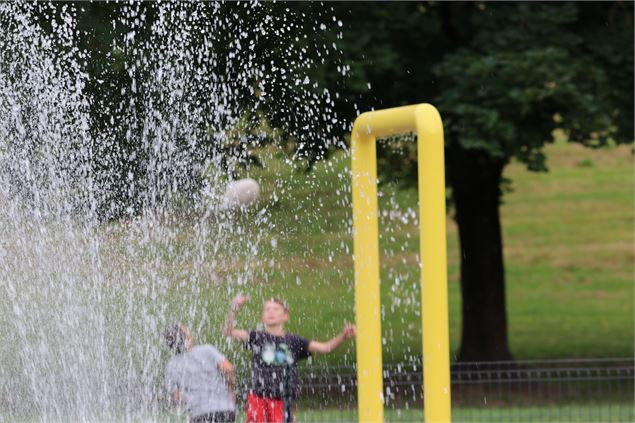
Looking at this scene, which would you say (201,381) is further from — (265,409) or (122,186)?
(122,186)

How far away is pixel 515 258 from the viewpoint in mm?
27953

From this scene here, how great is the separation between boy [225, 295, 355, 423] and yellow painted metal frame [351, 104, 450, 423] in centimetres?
127

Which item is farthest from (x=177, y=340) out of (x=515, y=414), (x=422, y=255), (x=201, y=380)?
(x=515, y=414)

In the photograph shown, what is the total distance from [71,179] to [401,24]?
6.21 m

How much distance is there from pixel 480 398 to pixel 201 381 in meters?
4.92

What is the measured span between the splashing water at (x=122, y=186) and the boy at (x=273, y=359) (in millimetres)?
701

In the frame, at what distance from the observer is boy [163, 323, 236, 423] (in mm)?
6898

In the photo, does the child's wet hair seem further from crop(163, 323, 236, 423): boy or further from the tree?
the tree

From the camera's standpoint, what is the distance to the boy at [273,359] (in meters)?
6.70

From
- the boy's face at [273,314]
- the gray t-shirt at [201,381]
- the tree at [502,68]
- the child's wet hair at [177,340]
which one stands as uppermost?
the tree at [502,68]

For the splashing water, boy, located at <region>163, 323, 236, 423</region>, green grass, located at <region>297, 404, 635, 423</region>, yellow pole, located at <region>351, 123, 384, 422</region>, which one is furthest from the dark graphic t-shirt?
green grass, located at <region>297, 404, 635, 423</region>

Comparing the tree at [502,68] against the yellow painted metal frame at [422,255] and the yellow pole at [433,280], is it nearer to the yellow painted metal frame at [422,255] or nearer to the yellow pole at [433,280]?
the yellow painted metal frame at [422,255]

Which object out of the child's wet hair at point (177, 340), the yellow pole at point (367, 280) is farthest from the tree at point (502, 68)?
the yellow pole at point (367, 280)

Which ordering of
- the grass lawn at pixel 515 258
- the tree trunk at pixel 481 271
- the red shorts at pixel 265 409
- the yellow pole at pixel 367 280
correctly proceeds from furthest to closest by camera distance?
1. the tree trunk at pixel 481 271
2. the grass lawn at pixel 515 258
3. the red shorts at pixel 265 409
4. the yellow pole at pixel 367 280
